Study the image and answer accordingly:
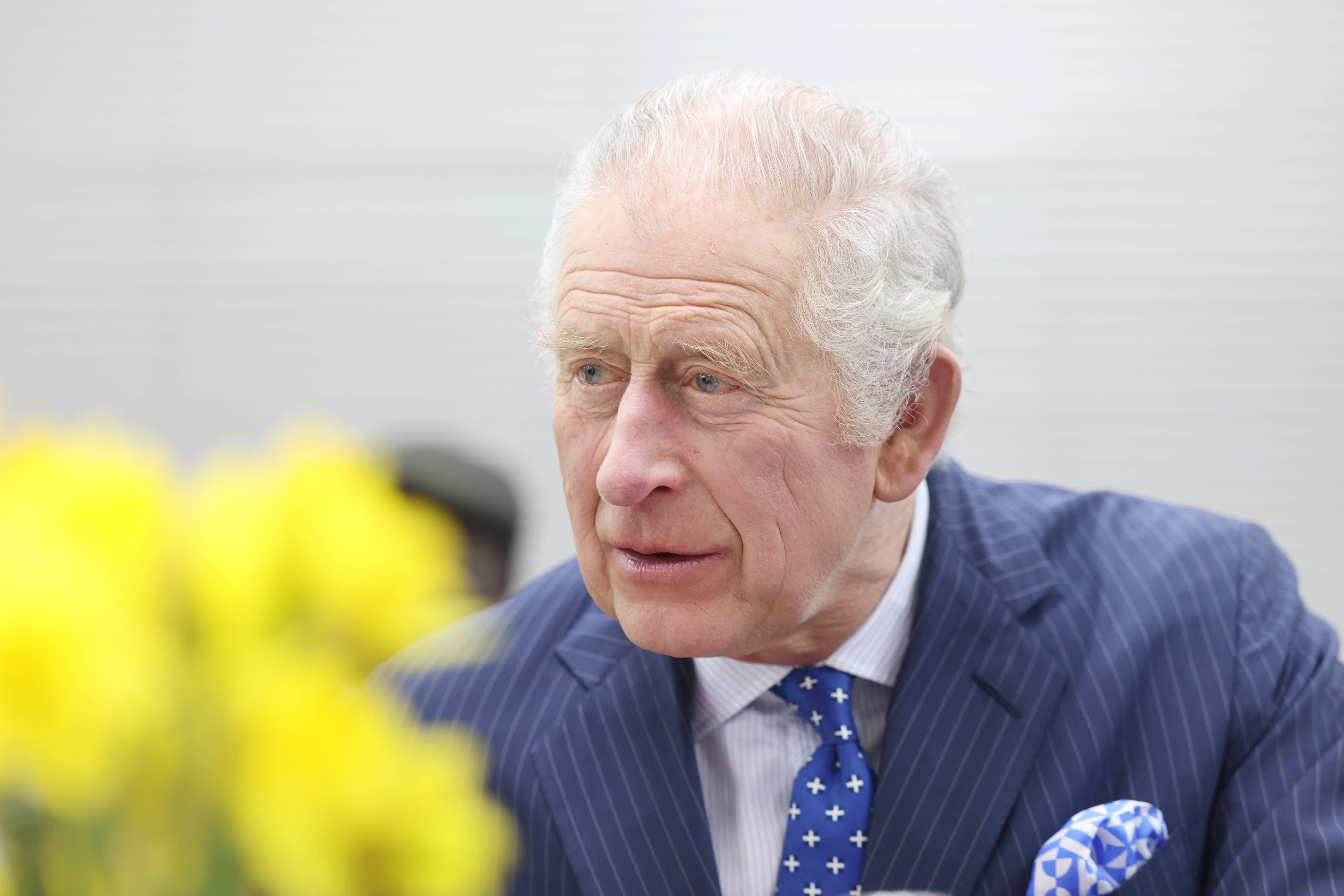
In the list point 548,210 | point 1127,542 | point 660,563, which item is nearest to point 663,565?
point 660,563

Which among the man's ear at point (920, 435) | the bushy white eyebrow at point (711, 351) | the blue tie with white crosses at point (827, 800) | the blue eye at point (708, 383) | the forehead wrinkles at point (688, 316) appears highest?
the forehead wrinkles at point (688, 316)

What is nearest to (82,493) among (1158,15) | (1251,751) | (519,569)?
(1251,751)

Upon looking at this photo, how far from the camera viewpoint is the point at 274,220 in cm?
495

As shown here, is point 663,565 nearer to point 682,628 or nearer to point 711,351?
point 682,628

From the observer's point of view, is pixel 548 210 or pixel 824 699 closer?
pixel 824 699

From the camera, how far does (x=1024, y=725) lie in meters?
1.48

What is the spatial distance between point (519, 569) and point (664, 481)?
300cm

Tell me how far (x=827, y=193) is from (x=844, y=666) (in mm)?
606

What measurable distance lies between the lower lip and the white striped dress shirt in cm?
19

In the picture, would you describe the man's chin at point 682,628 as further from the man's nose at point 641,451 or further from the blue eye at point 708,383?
the blue eye at point 708,383

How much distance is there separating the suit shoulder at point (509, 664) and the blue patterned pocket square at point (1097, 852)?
695 millimetres

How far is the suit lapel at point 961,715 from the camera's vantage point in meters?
1.41

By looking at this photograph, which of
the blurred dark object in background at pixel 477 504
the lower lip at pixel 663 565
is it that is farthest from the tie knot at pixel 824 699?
the blurred dark object in background at pixel 477 504

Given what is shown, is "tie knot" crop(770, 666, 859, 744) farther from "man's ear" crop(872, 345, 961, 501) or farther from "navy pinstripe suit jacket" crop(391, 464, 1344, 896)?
"man's ear" crop(872, 345, 961, 501)
